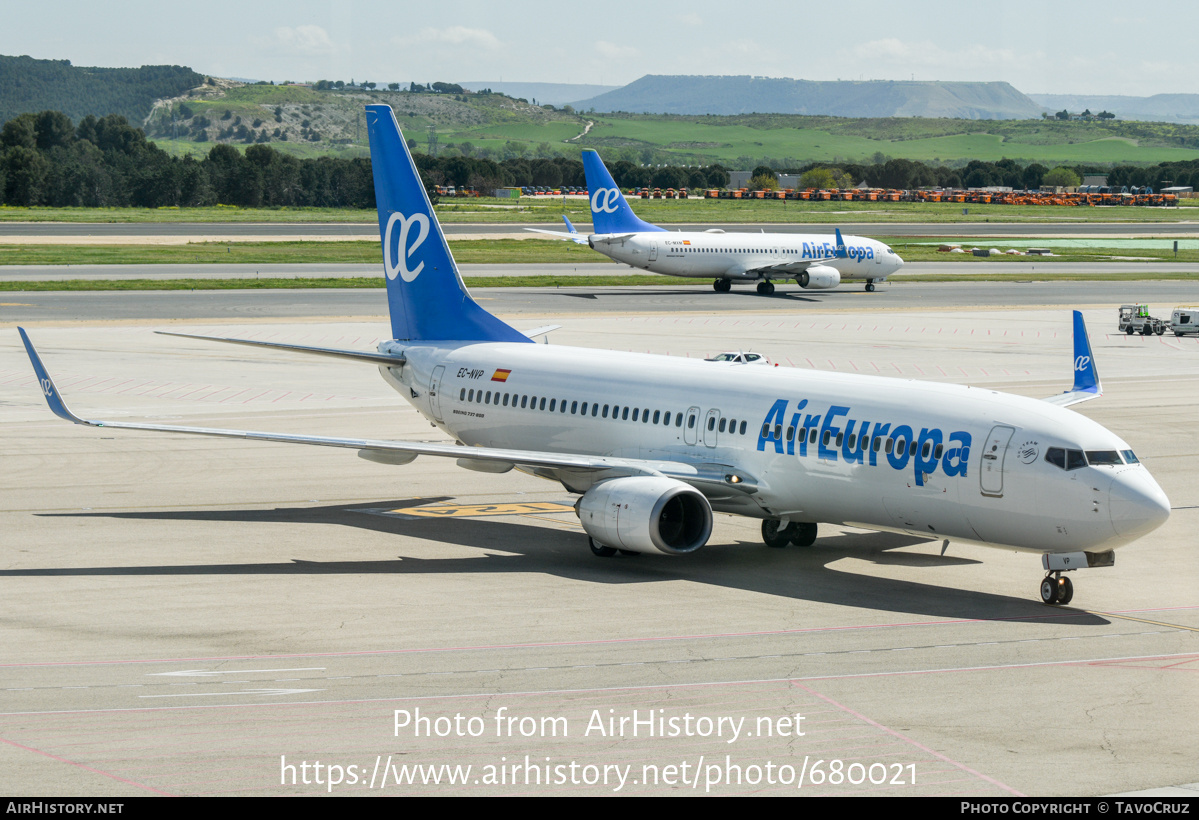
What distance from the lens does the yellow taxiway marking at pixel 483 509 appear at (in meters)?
33.8

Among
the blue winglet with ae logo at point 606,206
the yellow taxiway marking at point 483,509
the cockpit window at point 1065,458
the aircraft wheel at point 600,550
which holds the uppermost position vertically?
the blue winglet with ae logo at point 606,206

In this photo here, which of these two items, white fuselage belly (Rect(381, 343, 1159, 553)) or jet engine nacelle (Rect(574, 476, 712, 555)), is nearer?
white fuselage belly (Rect(381, 343, 1159, 553))

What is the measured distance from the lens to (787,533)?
30.1 m

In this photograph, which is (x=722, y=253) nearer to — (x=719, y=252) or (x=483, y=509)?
(x=719, y=252)

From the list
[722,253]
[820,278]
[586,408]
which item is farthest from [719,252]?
[586,408]

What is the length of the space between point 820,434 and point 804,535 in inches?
144

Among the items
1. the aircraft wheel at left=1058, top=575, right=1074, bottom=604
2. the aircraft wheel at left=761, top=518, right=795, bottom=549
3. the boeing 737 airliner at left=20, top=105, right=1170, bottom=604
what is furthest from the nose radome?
the aircraft wheel at left=761, top=518, right=795, bottom=549

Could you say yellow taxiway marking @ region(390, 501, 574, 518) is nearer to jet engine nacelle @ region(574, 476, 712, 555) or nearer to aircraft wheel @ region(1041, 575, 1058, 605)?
jet engine nacelle @ region(574, 476, 712, 555)

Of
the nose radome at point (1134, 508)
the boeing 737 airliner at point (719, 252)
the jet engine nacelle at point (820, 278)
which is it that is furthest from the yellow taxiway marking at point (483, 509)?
the jet engine nacelle at point (820, 278)

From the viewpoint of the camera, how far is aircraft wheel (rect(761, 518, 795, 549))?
2994 centimetres

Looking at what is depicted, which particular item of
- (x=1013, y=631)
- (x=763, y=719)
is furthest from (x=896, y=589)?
(x=763, y=719)

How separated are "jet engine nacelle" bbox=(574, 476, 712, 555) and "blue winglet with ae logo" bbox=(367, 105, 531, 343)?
9.43 m

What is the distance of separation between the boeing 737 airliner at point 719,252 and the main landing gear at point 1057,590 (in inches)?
2807

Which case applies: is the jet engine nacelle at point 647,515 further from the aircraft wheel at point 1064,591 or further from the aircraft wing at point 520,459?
the aircraft wheel at point 1064,591
